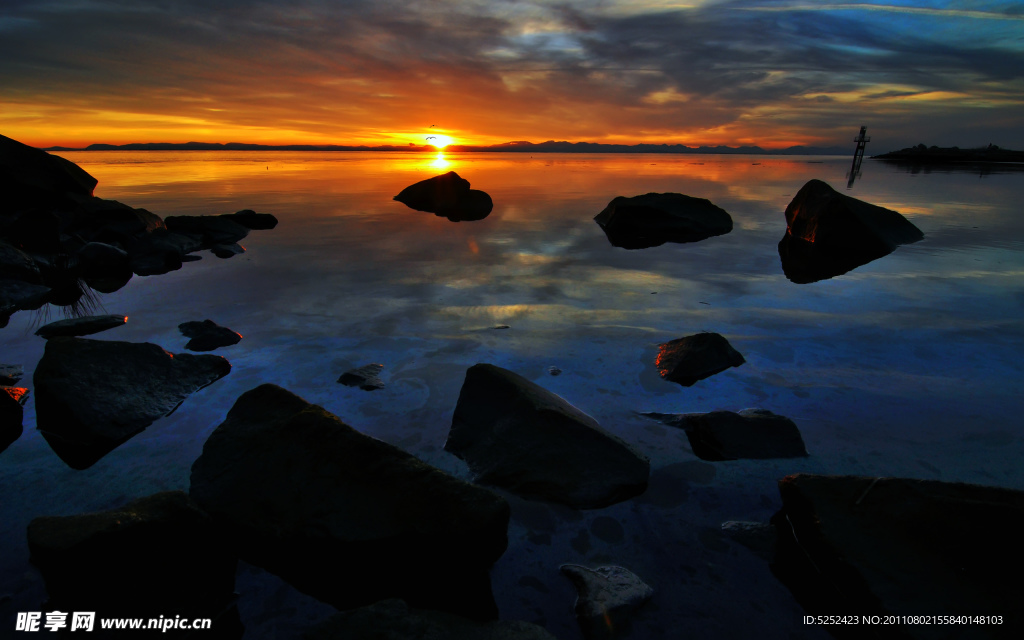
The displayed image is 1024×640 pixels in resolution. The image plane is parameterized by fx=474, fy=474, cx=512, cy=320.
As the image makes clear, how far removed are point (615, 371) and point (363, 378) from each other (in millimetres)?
2184

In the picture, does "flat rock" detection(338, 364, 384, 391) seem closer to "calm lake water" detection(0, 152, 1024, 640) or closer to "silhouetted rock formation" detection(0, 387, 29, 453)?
"calm lake water" detection(0, 152, 1024, 640)

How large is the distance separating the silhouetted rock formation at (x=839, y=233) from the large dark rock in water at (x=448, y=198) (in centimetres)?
916

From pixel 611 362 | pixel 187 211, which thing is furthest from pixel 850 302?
pixel 187 211

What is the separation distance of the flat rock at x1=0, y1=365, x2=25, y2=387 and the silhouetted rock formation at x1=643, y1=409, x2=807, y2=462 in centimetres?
546

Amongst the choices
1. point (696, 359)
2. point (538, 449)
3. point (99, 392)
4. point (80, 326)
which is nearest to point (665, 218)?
point (696, 359)

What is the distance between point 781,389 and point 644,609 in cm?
260

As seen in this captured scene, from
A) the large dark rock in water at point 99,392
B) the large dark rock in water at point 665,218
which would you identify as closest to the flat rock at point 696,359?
the large dark rock in water at point 99,392

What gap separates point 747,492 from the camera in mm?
2707

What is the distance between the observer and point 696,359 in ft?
13.7

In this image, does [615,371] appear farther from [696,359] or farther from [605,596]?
[605,596]

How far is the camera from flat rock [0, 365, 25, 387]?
395 centimetres

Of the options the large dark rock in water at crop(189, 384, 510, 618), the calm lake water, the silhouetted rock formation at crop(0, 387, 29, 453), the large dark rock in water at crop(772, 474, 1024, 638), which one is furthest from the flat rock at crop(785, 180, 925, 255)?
the silhouetted rock formation at crop(0, 387, 29, 453)

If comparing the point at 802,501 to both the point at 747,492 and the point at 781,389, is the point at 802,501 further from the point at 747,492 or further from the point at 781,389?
the point at 781,389

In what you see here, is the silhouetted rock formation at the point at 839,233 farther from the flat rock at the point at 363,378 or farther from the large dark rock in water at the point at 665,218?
the flat rock at the point at 363,378
